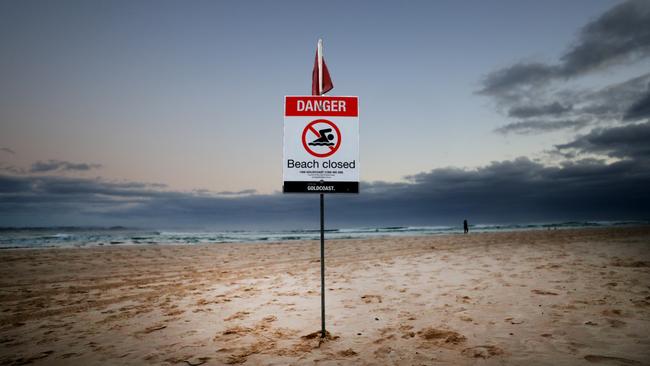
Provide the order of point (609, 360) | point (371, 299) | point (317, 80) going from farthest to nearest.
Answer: point (371, 299)
point (317, 80)
point (609, 360)

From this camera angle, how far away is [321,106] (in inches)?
171

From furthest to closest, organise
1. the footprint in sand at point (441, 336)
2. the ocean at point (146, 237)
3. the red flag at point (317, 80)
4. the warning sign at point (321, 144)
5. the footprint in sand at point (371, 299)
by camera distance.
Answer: the ocean at point (146, 237) < the footprint in sand at point (371, 299) < the red flag at point (317, 80) < the warning sign at point (321, 144) < the footprint in sand at point (441, 336)

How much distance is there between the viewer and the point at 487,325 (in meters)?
4.46

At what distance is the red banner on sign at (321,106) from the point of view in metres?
4.31

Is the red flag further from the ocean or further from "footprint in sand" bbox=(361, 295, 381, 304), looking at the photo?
the ocean

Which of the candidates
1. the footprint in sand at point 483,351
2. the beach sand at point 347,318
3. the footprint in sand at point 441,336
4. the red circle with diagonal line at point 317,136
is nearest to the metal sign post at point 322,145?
the red circle with diagonal line at point 317,136

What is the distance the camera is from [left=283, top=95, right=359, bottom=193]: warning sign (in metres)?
4.21

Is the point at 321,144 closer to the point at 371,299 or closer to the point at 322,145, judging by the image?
the point at 322,145

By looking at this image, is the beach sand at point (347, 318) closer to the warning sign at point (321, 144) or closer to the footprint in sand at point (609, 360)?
the footprint in sand at point (609, 360)

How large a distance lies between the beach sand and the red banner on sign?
3.05 meters

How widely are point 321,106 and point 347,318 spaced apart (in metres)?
3.37

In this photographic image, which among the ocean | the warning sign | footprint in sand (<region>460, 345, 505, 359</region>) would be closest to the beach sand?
footprint in sand (<region>460, 345, 505, 359</region>)

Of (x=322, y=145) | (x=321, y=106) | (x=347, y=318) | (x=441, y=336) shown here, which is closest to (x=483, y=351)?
(x=441, y=336)

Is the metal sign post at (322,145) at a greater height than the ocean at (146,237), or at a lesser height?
greater
